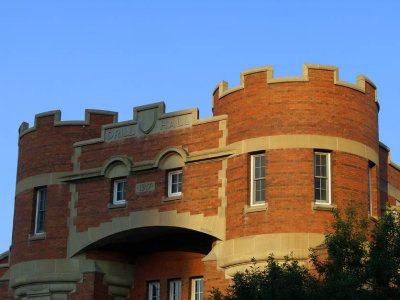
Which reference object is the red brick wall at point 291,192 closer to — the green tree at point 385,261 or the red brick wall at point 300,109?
the red brick wall at point 300,109

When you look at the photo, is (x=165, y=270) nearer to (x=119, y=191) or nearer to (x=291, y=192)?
(x=119, y=191)

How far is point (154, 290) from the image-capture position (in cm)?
3672

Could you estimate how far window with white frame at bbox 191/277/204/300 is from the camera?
35.0m

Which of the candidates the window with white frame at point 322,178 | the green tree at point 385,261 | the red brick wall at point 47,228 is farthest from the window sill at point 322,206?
the red brick wall at point 47,228

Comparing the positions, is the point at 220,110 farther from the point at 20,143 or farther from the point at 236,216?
the point at 20,143

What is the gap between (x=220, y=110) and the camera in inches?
1323

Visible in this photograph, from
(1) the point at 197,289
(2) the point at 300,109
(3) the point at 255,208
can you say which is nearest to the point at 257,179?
(3) the point at 255,208

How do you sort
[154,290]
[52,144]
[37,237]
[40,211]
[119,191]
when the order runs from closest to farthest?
[119,191]
[37,237]
[154,290]
[40,211]
[52,144]

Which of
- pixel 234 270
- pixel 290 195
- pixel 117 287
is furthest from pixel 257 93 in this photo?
pixel 117 287

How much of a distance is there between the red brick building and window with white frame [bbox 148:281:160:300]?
0.05 m

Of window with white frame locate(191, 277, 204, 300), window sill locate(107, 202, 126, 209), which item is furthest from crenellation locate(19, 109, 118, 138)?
window with white frame locate(191, 277, 204, 300)

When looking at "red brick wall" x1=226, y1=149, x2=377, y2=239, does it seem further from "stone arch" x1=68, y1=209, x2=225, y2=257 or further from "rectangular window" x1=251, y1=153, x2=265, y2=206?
"stone arch" x1=68, y1=209, x2=225, y2=257

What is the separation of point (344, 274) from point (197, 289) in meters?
11.9

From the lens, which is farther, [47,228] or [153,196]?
[47,228]
